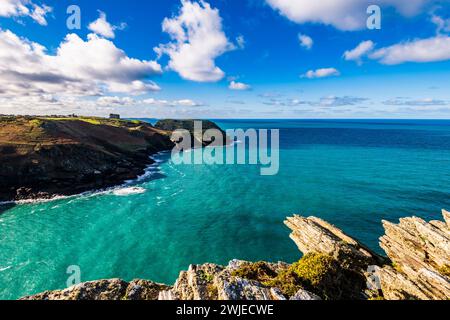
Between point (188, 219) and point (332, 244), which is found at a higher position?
point (332, 244)

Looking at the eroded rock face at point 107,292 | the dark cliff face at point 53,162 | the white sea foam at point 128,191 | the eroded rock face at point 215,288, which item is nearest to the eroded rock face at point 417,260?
the eroded rock face at point 215,288

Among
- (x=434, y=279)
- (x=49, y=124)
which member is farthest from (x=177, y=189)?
(x=49, y=124)

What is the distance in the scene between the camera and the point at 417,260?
22.7 meters

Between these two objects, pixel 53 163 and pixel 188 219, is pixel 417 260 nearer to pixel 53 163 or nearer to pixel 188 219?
pixel 188 219

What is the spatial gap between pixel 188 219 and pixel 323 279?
3154 centimetres

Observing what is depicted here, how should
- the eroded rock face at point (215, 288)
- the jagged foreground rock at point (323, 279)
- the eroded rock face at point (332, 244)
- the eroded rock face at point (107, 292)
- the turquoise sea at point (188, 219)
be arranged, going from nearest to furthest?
the eroded rock face at point (215, 288), the jagged foreground rock at point (323, 279), the eroded rock face at point (107, 292), the eroded rock face at point (332, 244), the turquoise sea at point (188, 219)

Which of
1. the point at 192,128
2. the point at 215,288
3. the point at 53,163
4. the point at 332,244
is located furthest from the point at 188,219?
the point at 192,128

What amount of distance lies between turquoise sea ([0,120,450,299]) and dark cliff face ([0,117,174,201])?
24.3 ft

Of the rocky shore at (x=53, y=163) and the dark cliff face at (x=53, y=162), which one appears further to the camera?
the dark cliff face at (x=53, y=162)

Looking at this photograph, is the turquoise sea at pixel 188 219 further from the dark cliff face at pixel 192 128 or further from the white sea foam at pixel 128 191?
A: the dark cliff face at pixel 192 128

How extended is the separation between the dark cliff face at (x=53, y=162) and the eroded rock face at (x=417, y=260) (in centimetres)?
6527

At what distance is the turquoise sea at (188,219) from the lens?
108 feet

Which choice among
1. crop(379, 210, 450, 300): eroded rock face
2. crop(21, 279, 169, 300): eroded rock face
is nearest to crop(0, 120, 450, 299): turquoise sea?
crop(379, 210, 450, 300): eroded rock face

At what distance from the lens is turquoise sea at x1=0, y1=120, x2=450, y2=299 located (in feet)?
108
